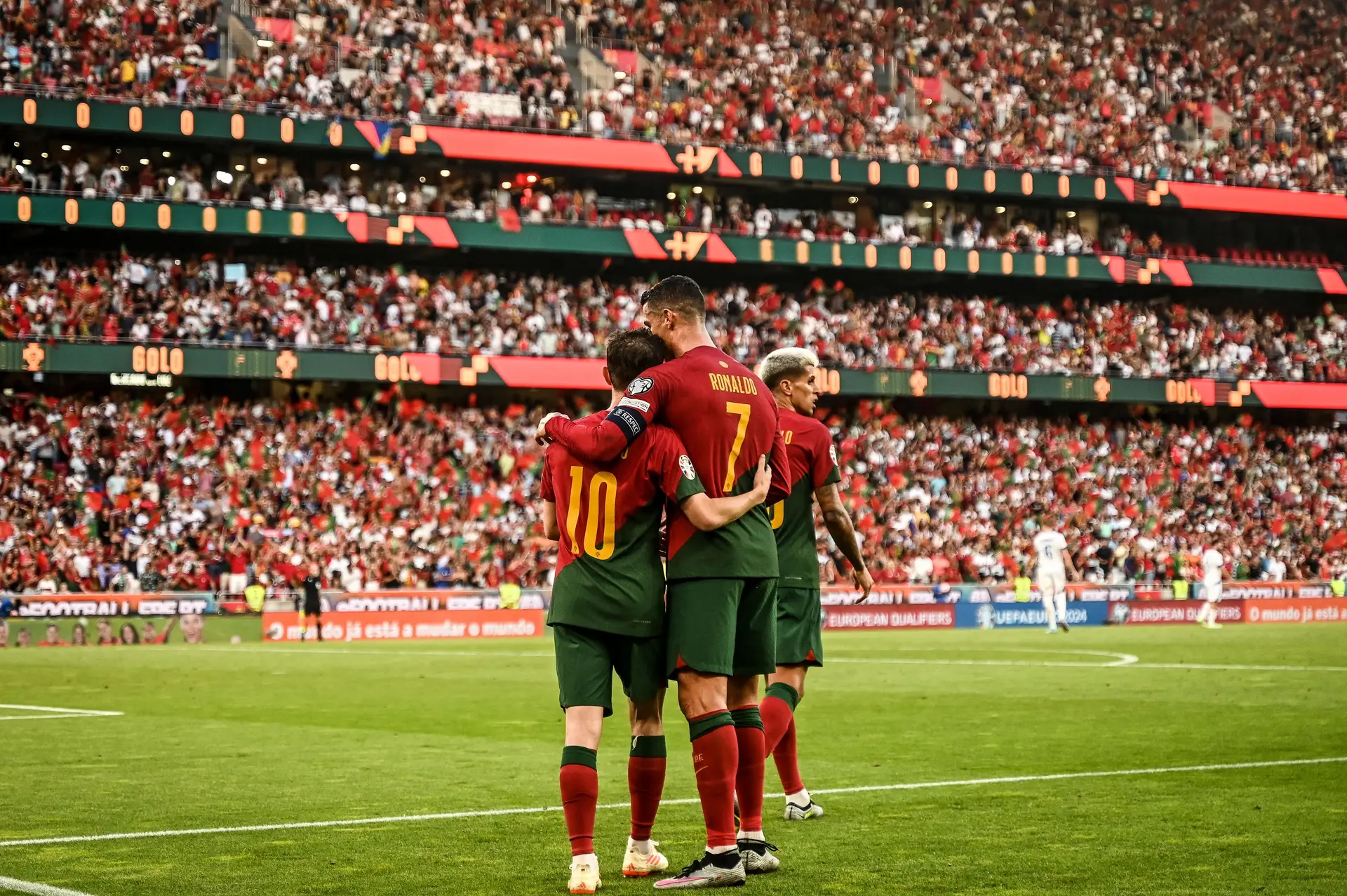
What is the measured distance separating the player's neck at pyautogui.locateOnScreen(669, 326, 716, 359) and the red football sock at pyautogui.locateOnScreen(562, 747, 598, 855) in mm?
1813

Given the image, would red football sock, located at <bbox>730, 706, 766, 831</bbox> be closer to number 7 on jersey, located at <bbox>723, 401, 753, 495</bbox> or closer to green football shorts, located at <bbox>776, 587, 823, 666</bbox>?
number 7 on jersey, located at <bbox>723, 401, 753, 495</bbox>

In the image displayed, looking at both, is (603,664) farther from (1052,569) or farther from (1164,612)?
(1164,612)

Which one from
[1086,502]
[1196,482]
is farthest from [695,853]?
[1196,482]

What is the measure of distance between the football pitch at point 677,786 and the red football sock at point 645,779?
28 cm

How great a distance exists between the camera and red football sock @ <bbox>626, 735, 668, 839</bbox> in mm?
7332

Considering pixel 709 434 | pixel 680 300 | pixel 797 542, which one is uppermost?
pixel 680 300

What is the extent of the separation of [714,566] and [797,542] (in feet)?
7.02

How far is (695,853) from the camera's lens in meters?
8.16

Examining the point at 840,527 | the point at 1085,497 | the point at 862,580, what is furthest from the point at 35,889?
the point at 1085,497

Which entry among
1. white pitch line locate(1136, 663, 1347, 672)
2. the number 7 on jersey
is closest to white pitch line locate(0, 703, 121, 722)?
the number 7 on jersey

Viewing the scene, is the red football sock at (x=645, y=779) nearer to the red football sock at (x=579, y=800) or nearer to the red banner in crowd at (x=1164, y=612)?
the red football sock at (x=579, y=800)

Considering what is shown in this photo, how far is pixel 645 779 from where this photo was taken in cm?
735

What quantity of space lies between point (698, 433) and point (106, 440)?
3533cm

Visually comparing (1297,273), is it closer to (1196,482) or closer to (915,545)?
(1196,482)
